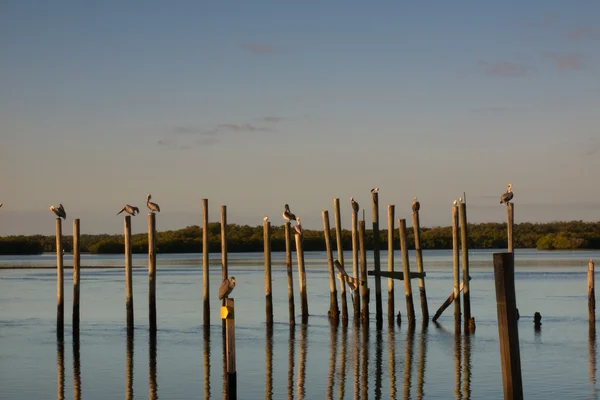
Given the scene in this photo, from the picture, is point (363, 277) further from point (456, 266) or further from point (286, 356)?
point (286, 356)

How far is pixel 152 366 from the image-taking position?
23234mm

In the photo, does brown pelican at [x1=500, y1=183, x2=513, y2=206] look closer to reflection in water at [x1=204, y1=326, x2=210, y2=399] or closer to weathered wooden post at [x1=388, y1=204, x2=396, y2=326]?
weathered wooden post at [x1=388, y1=204, x2=396, y2=326]

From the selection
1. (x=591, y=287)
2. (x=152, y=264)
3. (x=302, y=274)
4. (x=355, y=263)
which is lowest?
(x=591, y=287)

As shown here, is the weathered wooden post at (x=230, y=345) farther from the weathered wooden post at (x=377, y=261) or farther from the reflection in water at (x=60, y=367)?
the weathered wooden post at (x=377, y=261)

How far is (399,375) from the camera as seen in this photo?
21.4m

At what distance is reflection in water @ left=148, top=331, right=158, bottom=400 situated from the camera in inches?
784

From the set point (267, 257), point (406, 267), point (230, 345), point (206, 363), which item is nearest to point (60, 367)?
point (206, 363)

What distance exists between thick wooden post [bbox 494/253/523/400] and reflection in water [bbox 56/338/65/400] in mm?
9652

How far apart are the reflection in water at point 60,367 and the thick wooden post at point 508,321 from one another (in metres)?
9.65

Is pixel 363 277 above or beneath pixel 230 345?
above

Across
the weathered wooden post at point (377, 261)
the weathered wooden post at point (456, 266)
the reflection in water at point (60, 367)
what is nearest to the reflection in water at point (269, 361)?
the weathered wooden post at point (377, 261)

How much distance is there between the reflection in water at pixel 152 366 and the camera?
19.9 metres

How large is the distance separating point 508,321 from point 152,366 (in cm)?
1230

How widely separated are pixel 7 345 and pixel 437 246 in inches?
4542
